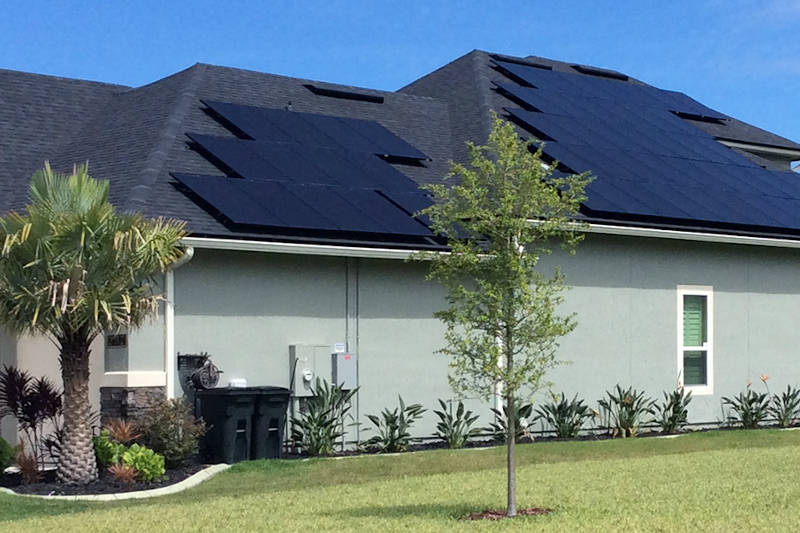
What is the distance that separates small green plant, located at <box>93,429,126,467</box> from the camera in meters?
15.0

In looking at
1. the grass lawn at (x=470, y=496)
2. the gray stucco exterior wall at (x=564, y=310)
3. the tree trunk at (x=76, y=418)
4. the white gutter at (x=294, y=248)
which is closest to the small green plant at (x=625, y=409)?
the gray stucco exterior wall at (x=564, y=310)

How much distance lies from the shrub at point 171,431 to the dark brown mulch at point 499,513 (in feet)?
17.3

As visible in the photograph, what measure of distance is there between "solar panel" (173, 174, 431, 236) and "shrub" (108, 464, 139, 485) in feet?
12.6

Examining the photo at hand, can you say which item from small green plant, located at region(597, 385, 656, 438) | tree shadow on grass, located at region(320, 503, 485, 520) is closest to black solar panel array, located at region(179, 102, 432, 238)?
small green plant, located at region(597, 385, 656, 438)

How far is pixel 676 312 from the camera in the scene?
21.4 m

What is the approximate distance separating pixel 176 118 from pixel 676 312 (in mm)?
9457

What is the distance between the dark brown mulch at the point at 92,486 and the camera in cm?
1424

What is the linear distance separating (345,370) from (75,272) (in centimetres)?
489

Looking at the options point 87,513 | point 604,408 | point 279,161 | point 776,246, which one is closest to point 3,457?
point 87,513

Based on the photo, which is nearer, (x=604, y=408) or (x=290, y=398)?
(x=290, y=398)

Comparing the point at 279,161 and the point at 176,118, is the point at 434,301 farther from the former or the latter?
the point at 176,118

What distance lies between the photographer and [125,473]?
14633 millimetres

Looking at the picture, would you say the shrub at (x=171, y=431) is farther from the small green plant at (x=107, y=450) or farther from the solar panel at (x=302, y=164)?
the solar panel at (x=302, y=164)

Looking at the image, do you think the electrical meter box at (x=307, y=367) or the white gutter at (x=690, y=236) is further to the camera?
the white gutter at (x=690, y=236)
